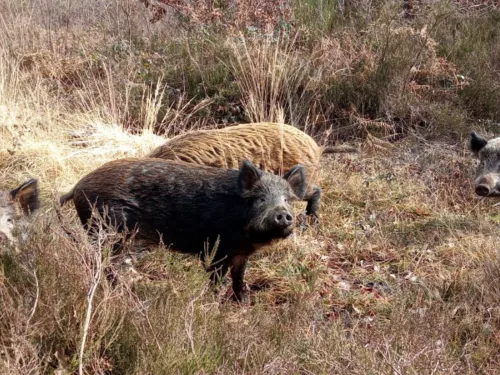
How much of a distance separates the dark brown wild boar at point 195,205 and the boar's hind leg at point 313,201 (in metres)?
1.42

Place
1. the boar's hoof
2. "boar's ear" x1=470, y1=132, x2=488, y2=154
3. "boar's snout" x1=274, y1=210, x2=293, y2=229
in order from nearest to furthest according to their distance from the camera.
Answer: "boar's snout" x1=274, y1=210, x2=293, y2=229 → the boar's hoof → "boar's ear" x1=470, y1=132, x2=488, y2=154

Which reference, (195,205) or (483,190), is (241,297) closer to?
(195,205)

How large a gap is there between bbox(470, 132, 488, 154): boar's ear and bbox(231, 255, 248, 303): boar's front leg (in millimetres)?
3092

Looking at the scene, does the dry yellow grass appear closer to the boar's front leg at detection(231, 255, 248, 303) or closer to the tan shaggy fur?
the boar's front leg at detection(231, 255, 248, 303)

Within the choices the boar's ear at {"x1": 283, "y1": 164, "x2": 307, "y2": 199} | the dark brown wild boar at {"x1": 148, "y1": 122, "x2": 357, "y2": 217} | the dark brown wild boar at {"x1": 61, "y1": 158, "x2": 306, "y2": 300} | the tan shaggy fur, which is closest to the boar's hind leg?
the dark brown wild boar at {"x1": 148, "y1": 122, "x2": 357, "y2": 217}

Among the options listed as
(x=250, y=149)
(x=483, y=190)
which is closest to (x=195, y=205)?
(x=250, y=149)

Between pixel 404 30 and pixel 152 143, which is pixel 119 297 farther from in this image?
pixel 404 30

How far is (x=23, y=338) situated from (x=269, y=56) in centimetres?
635

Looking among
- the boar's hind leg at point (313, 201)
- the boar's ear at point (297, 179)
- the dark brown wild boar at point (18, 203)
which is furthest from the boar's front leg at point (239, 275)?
the boar's hind leg at point (313, 201)

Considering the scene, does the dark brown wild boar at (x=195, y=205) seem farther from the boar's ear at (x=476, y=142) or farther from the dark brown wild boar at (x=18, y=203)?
the boar's ear at (x=476, y=142)

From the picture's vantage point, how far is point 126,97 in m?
8.66

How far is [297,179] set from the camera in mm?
5445

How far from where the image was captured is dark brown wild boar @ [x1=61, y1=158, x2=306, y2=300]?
5.07m

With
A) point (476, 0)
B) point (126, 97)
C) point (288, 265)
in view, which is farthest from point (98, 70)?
point (476, 0)
